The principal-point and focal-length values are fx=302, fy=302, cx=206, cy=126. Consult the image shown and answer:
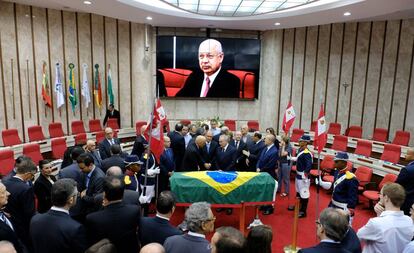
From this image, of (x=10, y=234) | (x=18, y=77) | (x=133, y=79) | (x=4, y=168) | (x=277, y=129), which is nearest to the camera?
(x=10, y=234)

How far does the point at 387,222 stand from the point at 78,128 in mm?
9247

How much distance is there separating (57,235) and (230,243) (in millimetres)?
1389

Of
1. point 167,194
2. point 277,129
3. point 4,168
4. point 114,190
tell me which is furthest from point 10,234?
point 277,129

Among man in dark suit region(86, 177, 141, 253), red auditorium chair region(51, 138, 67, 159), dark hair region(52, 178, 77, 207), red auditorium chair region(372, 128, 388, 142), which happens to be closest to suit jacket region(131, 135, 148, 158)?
red auditorium chair region(51, 138, 67, 159)

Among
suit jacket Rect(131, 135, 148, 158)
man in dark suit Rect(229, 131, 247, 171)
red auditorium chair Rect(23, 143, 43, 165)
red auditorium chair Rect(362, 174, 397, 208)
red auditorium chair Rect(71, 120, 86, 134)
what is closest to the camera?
red auditorium chair Rect(362, 174, 397, 208)

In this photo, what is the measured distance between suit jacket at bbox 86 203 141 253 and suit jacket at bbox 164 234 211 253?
1.58 ft

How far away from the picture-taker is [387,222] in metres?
2.60

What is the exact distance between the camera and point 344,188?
13.9ft

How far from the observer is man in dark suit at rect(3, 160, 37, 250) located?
3.11 metres

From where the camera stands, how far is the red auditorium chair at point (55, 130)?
29.9 ft

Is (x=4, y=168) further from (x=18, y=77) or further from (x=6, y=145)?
(x=18, y=77)

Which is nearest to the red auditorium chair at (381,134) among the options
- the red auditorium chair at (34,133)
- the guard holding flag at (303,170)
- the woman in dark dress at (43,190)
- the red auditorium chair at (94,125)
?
the guard holding flag at (303,170)

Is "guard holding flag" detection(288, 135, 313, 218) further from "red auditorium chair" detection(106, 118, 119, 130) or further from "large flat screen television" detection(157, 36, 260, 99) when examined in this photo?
"red auditorium chair" detection(106, 118, 119, 130)

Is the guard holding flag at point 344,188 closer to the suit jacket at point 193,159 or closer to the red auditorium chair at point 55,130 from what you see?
the suit jacket at point 193,159
